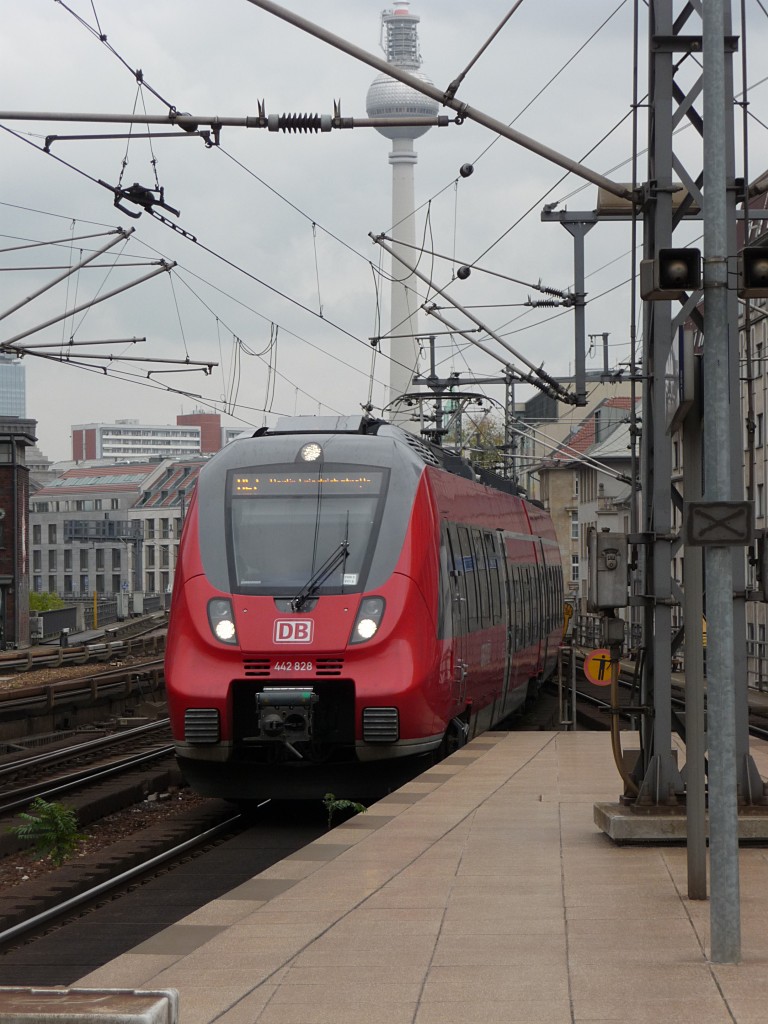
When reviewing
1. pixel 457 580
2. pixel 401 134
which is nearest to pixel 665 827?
pixel 457 580

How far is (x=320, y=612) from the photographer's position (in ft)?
46.7

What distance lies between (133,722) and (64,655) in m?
20.3

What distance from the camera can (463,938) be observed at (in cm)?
770

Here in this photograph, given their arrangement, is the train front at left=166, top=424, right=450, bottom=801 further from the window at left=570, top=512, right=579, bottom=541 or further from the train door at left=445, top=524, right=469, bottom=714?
the window at left=570, top=512, right=579, bottom=541

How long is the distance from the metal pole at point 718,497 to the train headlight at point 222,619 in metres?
7.38

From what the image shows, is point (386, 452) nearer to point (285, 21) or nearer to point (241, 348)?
point (285, 21)

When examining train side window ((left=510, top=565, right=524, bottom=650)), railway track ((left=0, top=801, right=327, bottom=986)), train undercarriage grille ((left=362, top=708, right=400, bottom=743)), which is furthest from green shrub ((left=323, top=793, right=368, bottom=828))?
train side window ((left=510, top=565, right=524, bottom=650))

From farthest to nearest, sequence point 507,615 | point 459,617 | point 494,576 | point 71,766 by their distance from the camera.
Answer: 1. point 71,766
2. point 507,615
3. point 494,576
4. point 459,617

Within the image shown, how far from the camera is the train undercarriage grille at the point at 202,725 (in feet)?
45.8

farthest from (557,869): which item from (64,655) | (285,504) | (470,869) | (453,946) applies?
(64,655)

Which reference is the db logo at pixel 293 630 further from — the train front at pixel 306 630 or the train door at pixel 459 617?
the train door at pixel 459 617

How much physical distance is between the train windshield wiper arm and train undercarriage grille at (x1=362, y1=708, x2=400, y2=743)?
1117 mm

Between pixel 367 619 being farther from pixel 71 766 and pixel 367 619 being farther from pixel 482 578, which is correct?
pixel 71 766

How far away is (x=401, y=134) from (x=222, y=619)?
137 metres
